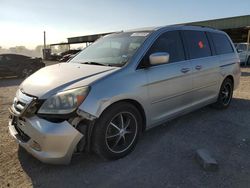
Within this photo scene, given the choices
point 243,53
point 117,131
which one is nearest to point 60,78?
point 117,131

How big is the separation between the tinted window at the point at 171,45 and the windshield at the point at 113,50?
24 centimetres

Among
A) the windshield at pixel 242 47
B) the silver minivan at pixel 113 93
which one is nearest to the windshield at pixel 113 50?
the silver minivan at pixel 113 93

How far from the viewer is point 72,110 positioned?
308 cm

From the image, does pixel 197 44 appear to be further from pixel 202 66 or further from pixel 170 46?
pixel 170 46

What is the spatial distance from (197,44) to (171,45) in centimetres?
88

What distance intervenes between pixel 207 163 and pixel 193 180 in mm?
325

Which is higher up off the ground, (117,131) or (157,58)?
(157,58)

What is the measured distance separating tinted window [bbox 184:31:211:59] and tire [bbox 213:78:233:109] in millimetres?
1022

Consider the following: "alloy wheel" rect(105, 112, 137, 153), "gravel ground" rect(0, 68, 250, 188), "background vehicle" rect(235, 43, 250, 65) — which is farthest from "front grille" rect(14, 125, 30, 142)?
"background vehicle" rect(235, 43, 250, 65)

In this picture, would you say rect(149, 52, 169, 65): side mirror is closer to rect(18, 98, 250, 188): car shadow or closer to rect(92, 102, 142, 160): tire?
rect(92, 102, 142, 160): tire

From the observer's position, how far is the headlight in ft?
10.1

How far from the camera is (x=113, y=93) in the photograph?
3342 millimetres

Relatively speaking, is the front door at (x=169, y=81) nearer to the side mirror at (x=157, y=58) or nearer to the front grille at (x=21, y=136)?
the side mirror at (x=157, y=58)

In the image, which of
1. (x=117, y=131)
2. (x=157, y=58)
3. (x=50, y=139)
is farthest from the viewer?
(x=157, y=58)
